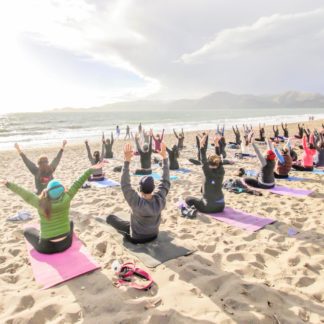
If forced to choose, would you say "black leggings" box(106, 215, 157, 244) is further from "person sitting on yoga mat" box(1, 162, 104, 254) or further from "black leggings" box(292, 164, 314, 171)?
"black leggings" box(292, 164, 314, 171)

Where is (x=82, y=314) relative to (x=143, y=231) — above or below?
below

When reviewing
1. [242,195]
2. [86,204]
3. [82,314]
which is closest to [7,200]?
[86,204]

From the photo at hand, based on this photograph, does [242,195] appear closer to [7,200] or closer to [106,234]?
[106,234]

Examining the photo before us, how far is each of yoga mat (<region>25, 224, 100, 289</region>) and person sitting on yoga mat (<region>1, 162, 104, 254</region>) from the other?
12cm

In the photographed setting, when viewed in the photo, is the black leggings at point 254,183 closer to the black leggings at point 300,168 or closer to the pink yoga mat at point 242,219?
the pink yoga mat at point 242,219

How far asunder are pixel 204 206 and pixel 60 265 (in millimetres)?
3645

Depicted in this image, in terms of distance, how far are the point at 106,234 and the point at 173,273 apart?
6.52ft

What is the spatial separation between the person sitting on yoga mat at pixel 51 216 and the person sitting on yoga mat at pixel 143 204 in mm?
990

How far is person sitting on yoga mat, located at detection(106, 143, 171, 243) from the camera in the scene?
4.47 metres

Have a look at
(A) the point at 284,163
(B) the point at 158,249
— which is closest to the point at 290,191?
(A) the point at 284,163

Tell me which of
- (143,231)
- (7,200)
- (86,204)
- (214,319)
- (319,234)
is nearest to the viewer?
(214,319)

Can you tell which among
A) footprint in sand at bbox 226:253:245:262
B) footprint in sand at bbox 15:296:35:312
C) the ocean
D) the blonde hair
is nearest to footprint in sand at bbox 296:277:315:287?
footprint in sand at bbox 226:253:245:262

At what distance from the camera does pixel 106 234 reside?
5539mm

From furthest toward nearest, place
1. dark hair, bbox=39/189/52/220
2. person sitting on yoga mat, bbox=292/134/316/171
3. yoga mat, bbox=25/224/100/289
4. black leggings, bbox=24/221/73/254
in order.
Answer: person sitting on yoga mat, bbox=292/134/316/171 < black leggings, bbox=24/221/73/254 < dark hair, bbox=39/189/52/220 < yoga mat, bbox=25/224/100/289
